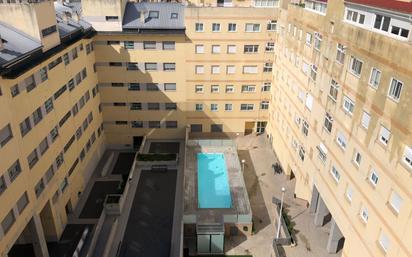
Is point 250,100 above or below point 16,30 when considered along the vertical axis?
below

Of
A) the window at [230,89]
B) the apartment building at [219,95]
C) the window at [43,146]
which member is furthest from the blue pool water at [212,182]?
the window at [43,146]

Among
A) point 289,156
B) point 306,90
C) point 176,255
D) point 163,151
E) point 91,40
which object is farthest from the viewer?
point 163,151

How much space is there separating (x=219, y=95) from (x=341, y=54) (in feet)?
81.4

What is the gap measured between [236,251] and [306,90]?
59.5 feet

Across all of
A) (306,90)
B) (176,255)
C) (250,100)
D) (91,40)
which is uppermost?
(91,40)

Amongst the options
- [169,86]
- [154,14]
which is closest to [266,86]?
[169,86]

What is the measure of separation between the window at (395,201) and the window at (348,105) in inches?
306

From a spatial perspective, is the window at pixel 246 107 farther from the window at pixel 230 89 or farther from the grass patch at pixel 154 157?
the grass patch at pixel 154 157

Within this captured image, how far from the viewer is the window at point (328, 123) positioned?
29.7m

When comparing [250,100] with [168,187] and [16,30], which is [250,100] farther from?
[16,30]

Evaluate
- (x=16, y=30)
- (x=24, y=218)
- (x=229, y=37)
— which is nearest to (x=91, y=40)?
(x=16, y=30)

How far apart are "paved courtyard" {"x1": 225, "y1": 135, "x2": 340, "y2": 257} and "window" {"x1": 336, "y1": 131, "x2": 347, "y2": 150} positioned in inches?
405

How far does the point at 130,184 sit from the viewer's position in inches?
1702

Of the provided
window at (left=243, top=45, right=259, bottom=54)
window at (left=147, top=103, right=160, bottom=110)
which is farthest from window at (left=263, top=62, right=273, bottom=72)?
window at (left=147, top=103, right=160, bottom=110)
